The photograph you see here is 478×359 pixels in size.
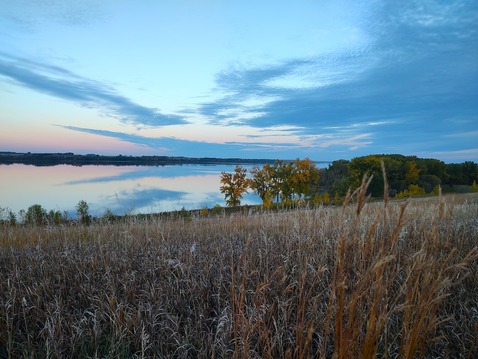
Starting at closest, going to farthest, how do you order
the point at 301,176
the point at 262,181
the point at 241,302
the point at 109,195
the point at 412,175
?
the point at 241,302 < the point at 109,195 < the point at 301,176 < the point at 262,181 < the point at 412,175

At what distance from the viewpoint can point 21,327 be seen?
11.0 feet

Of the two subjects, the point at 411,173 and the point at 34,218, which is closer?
the point at 34,218

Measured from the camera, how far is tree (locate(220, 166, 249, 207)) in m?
42.8

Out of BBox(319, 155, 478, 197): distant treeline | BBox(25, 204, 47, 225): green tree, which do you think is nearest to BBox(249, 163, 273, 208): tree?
BBox(319, 155, 478, 197): distant treeline

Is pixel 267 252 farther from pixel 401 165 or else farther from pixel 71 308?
pixel 401 165

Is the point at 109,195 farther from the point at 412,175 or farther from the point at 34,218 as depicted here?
the point at 412,175

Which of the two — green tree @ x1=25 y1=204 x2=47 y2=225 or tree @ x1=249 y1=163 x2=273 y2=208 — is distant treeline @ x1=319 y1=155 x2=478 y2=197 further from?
green tree @ x1=25 y1=204 x2=47 y2=225

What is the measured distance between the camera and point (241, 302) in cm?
186

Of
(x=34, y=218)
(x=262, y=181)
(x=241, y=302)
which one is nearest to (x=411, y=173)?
(x=262, y=181)

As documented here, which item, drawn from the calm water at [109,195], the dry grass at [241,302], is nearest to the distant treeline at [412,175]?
the calm water at [109,195]

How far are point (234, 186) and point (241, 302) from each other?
42.0 meters

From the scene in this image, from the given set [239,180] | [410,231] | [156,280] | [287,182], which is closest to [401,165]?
[287,182]

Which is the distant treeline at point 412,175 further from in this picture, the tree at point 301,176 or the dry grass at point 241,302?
the dry grass at point 241,302

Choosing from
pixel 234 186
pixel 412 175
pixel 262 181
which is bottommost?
pixel 234 186
